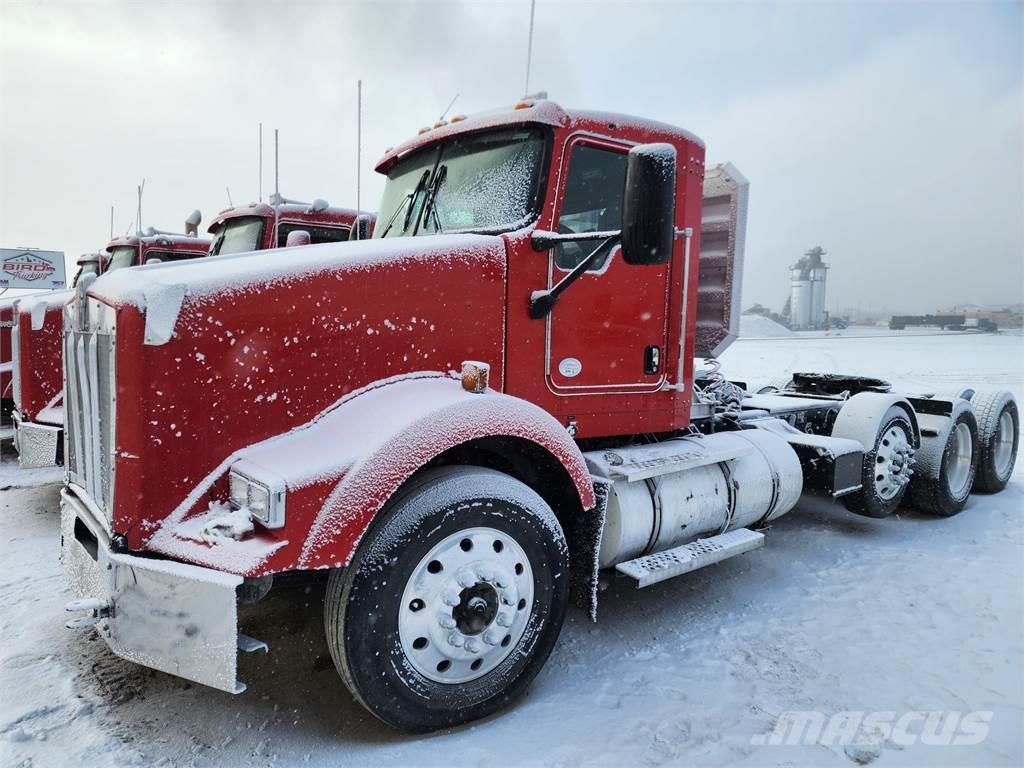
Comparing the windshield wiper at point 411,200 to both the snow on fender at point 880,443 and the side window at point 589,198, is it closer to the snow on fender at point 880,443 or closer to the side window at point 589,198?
the side window at point 589,198

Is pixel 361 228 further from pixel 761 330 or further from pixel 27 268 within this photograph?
pixel 761 330

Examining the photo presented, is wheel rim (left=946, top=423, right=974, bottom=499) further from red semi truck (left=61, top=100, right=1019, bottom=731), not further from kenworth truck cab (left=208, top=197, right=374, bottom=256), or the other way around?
kenworth truck cab (left=208, top=197, right=374, bottom=256)

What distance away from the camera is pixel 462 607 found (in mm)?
2695

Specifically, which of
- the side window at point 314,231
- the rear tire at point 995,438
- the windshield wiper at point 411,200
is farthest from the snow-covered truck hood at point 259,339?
the rear tire at point 995,438

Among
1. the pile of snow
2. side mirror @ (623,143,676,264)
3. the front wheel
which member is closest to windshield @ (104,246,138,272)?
the front wheel

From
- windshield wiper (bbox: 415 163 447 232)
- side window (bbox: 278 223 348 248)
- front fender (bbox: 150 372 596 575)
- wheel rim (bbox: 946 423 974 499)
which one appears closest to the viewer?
front fender (bbox: 150 372 596 575)

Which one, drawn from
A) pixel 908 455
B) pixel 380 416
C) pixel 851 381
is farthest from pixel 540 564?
pixel 851 381

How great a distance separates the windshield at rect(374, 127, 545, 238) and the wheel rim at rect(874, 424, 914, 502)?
394 cm

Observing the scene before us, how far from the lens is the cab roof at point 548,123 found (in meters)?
3.36

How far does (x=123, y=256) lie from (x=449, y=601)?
8.34 m

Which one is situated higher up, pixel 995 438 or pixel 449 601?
pixel 995 438

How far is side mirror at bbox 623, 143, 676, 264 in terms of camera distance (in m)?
2.80

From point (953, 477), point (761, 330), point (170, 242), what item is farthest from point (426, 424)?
point (761, 330)

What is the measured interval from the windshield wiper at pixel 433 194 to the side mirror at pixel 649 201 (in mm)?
1216
